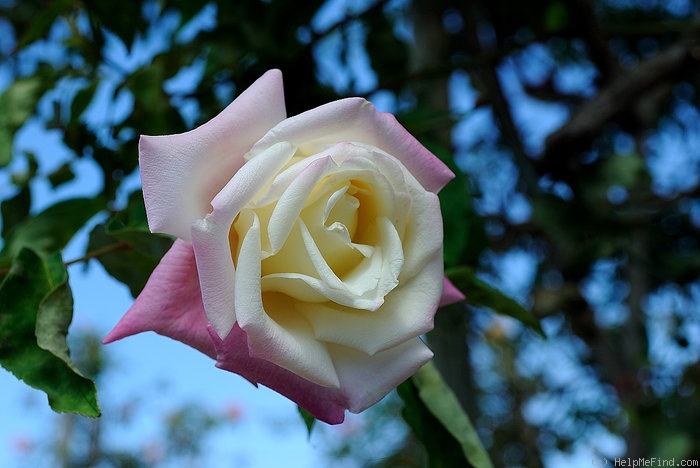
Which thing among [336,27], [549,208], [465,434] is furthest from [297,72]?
[465,434]

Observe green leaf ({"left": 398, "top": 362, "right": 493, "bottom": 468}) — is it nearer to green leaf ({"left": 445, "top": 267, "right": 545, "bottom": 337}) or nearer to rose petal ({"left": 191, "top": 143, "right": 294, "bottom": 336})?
green leaf ({"left": 445, "top": 267, "right": 545, "bottom": 337})

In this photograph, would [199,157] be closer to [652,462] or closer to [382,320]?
[382,320]

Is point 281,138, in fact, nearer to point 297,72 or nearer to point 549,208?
point 297,72

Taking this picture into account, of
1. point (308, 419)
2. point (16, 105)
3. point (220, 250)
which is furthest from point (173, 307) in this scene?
point (16, 105)

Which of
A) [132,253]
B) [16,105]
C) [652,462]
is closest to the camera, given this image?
[132,253]

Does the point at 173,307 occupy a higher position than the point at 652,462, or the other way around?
the point at 173,307

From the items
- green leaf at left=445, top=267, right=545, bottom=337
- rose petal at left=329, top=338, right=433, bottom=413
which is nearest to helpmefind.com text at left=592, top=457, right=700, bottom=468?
green leaf at left=445, top=267, right=545, bottom=337

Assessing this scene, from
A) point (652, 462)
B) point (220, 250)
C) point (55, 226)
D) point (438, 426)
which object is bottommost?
point (652, 462)
